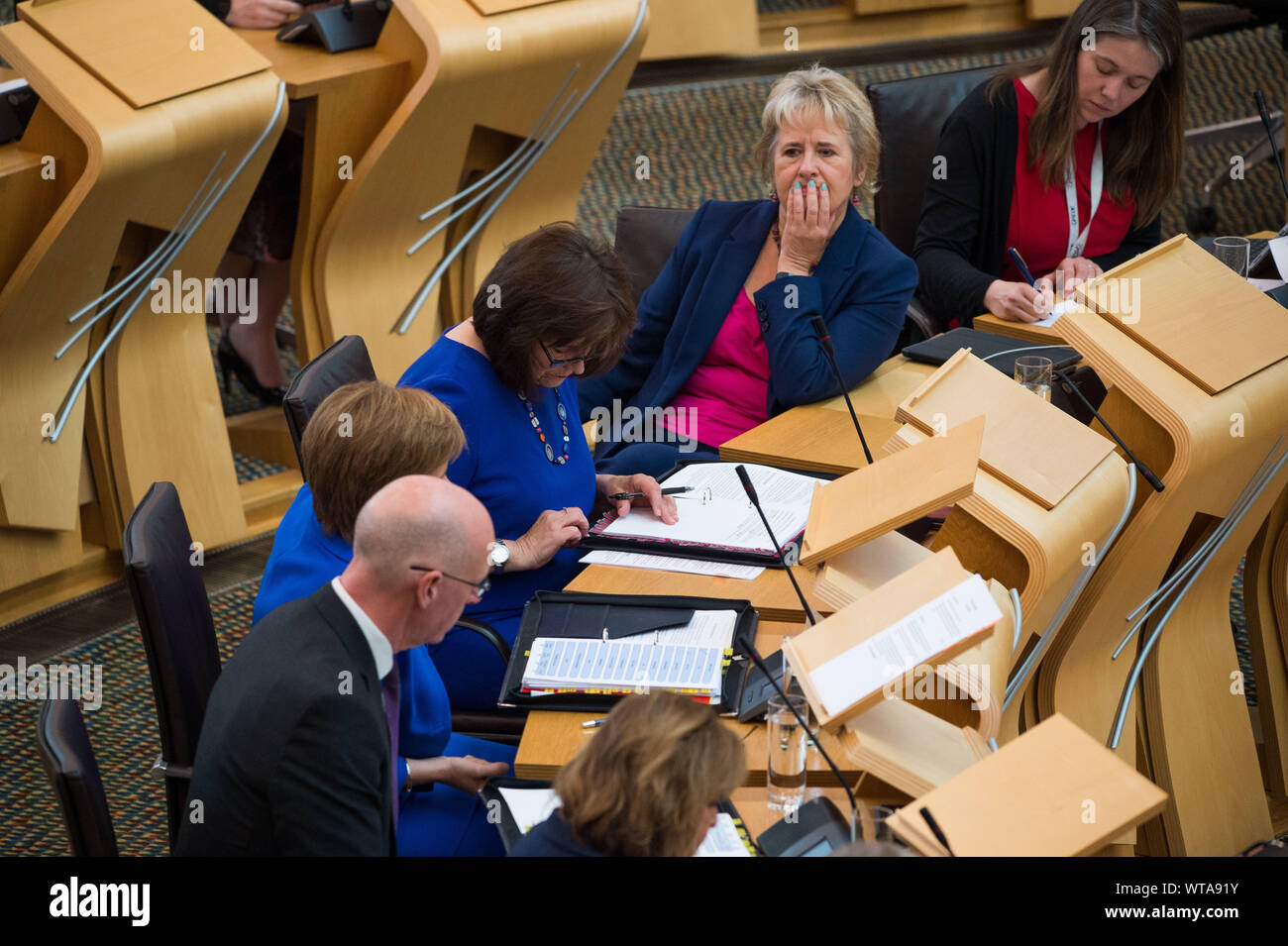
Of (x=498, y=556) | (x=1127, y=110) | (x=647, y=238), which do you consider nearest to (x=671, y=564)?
(x=498, y=556)


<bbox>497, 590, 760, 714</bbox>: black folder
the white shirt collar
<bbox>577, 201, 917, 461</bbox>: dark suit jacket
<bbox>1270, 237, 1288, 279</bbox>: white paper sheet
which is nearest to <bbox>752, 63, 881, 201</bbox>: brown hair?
<bbox>577, 201, 917, 461</bbox>: dark suit jacket

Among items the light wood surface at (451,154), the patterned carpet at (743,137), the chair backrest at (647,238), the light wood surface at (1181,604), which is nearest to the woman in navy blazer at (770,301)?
the chair backrest at (647,238)

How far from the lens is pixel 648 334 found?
306 centimetres

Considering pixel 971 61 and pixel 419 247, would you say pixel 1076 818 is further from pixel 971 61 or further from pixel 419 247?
pixel 971 61

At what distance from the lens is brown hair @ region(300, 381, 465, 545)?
1.83 m

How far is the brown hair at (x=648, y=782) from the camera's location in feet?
4.26

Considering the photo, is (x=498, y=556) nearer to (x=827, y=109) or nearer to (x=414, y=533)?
(x=414, y=533)

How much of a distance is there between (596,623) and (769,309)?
1062 millimetres

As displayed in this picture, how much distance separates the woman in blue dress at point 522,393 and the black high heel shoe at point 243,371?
6.76 feet

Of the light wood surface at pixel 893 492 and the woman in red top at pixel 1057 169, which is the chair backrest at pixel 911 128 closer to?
the woman in red top at pixel 1057 169

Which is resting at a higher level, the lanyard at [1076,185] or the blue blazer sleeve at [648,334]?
the lanyard at [1076,185]
